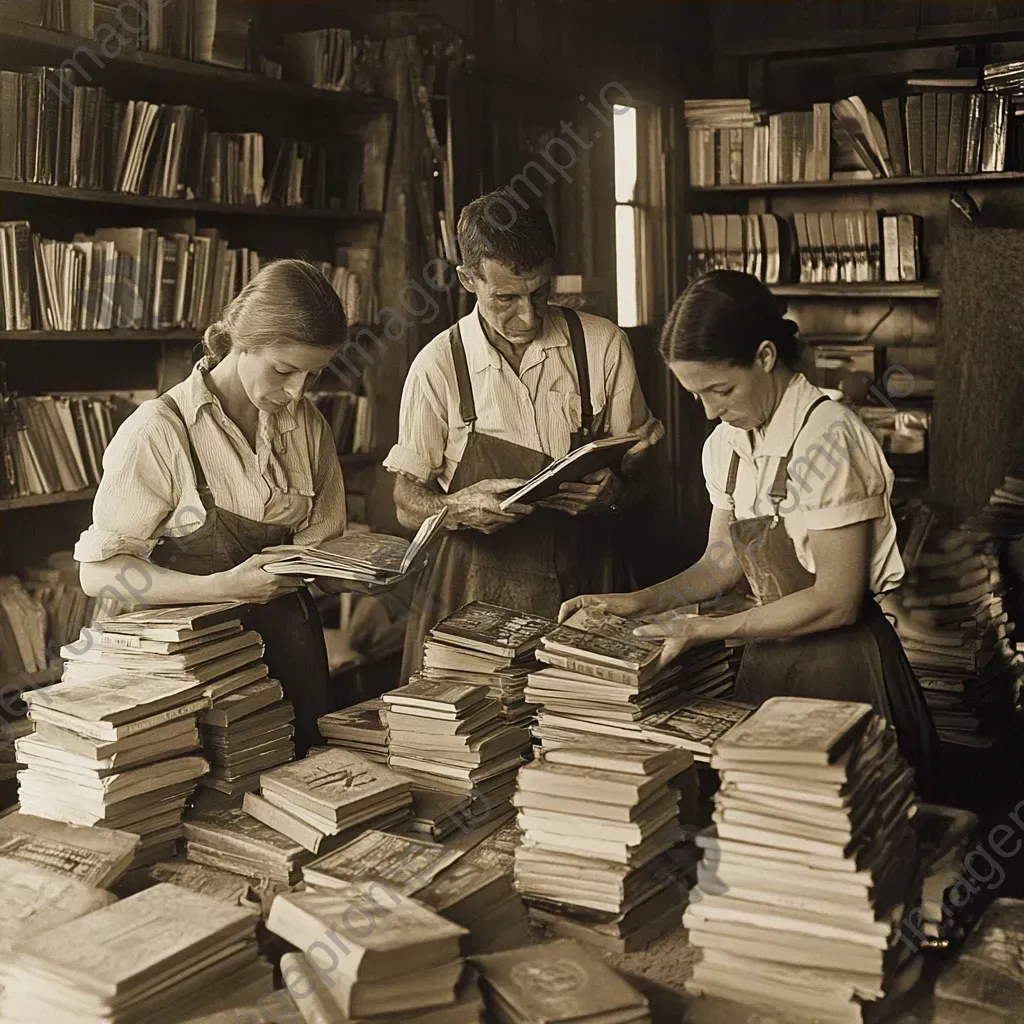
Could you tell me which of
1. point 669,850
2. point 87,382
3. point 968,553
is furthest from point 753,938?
point 87,382

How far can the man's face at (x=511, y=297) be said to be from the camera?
2.94 metres

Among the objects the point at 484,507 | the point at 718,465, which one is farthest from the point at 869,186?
the point at 718,465

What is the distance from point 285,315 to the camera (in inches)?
95.0

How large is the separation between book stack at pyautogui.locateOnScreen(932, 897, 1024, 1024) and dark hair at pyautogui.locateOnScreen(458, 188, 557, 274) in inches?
68.1

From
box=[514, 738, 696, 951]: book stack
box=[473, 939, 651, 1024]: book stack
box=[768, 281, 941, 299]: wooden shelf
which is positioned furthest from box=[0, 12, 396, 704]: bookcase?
box=[473, 939, 651, 1024]: book stack

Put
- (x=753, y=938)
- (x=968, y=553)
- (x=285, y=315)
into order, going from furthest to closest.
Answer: (x=968, y=553), (x=285, y=315), (x=753, y=938)

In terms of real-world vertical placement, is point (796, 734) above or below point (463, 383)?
below

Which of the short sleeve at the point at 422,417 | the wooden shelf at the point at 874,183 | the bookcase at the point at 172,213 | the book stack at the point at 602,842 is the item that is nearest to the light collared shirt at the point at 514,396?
the short sleeve at the point at 422,417

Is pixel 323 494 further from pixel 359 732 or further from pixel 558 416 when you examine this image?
pixel 558 416

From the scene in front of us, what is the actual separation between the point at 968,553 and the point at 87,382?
3126mm

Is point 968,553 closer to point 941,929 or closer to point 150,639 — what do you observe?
point 941,929

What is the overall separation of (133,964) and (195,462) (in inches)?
43.9

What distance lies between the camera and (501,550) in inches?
123

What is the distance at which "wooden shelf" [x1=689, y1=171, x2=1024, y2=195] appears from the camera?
601 cm
